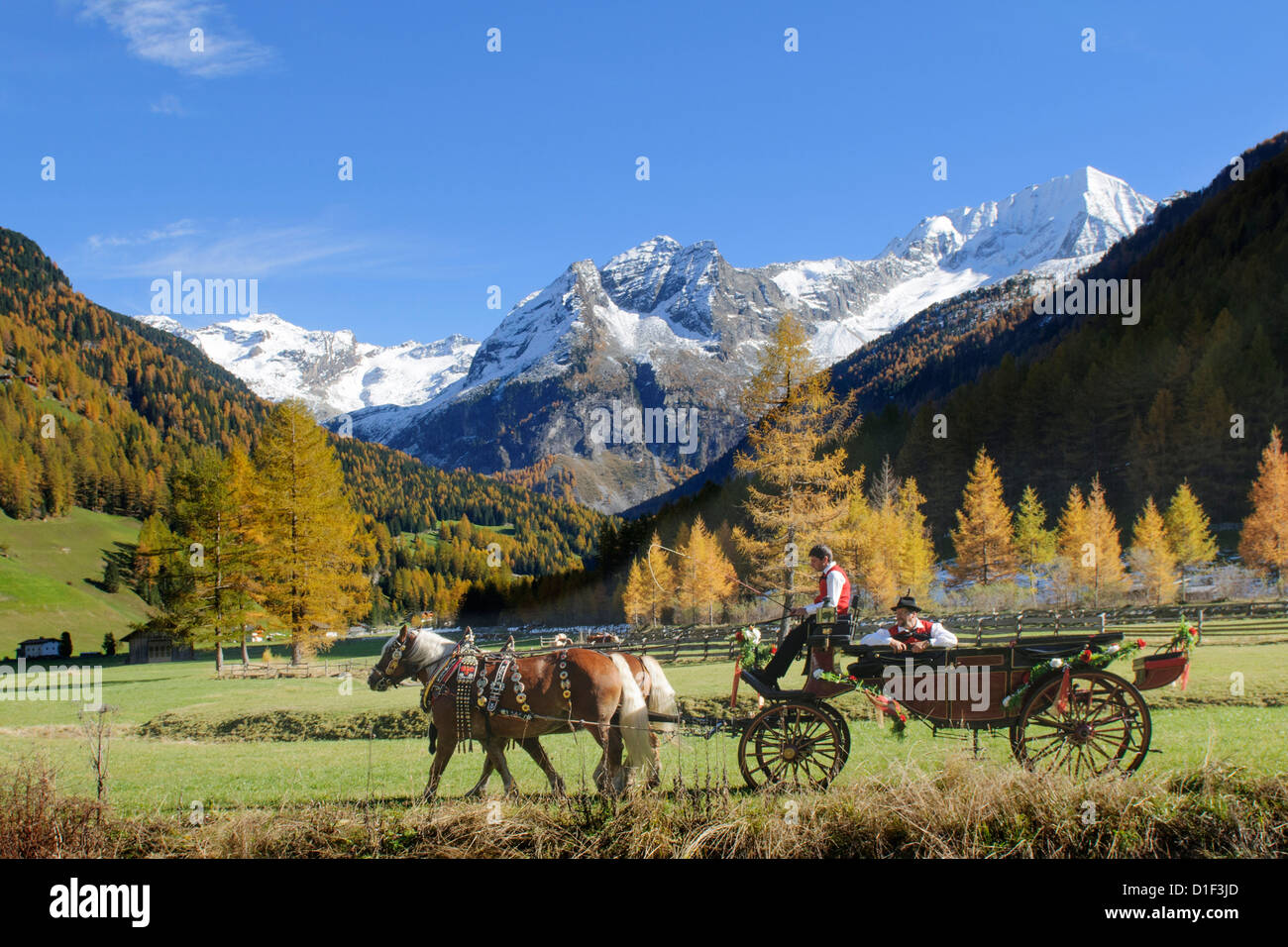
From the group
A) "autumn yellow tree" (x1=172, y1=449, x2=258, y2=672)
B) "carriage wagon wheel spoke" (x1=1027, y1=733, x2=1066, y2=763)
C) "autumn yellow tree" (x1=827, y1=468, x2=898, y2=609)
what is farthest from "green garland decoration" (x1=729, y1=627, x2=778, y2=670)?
"autumn yellow tree" (x1=172, y1=449, x2=258, y2=672)

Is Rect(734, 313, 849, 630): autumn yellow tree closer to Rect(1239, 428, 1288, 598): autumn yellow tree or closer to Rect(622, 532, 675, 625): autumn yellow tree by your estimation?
Rect(622, 532, 675, 625): autumn yellow tree

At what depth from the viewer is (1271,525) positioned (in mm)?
35062

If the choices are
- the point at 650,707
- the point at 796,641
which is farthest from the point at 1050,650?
the point at 650,707

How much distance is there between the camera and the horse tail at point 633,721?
7297 millimetres

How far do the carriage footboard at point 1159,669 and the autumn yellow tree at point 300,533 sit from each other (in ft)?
87.9

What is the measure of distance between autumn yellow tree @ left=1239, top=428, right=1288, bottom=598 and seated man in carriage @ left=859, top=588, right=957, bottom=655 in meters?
38.1

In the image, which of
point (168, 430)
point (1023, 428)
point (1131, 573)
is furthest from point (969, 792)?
point (168, 430)

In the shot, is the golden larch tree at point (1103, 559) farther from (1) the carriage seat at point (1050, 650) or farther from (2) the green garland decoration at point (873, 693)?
(2) the green garland decoration at point (873, 693)

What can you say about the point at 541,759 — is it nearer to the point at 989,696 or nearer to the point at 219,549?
the point at 989,696

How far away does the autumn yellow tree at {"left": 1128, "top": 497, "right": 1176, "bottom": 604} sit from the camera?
1436 inches
